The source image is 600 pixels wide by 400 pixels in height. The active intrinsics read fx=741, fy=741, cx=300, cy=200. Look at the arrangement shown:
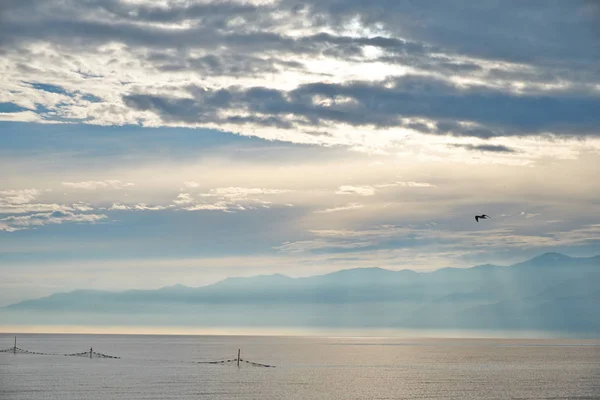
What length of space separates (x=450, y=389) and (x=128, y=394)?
82553 millimetres

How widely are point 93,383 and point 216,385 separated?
32125 mm

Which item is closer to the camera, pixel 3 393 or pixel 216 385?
pixel 3 393

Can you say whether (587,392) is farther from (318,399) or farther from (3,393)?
(3,393)

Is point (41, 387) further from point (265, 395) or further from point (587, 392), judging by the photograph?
point (587, 392)

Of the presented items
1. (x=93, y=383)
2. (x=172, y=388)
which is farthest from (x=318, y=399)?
(x=93, y=383)

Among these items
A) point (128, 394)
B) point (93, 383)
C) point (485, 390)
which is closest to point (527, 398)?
point (485, 390)

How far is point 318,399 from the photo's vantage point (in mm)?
167375

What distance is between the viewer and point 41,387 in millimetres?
183750

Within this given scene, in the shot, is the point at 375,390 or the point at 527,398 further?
the point at 375,390

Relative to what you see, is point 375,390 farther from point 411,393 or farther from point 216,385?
point 216,385

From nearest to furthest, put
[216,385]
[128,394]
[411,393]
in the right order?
1. [128,394]
2. [411,393]
3. [216,385]

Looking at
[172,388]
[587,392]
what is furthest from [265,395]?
[587,392]

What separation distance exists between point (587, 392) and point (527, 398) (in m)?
23.7

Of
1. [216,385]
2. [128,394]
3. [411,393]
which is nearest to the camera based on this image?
[128,394]
